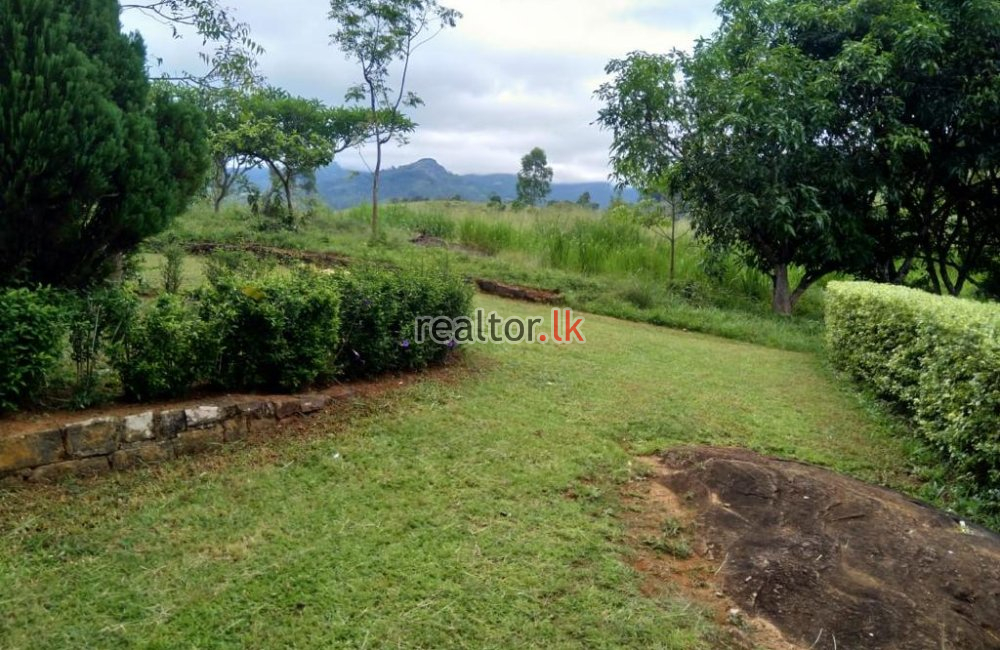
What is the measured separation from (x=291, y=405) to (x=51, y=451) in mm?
1079

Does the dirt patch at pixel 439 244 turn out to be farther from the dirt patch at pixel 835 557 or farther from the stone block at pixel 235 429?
the dirt patch at pixel 835 557

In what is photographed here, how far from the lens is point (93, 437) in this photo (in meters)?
2.64

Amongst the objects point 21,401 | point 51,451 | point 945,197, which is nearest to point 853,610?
point 51,451

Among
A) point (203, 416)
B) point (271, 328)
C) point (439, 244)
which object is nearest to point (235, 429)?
point (203, 416)

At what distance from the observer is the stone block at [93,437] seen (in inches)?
102

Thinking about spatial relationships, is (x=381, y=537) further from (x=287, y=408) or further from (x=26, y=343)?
(x=26, y=343)

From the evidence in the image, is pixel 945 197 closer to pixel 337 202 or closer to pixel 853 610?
pixel 853 610

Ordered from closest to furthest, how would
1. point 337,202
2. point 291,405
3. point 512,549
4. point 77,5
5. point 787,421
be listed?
point 512,549 → point 77,5 → point 291,405 → point 787,421 → point 337,202

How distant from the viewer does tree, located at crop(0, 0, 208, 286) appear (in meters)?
2.70

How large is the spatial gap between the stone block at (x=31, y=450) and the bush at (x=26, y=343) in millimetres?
180

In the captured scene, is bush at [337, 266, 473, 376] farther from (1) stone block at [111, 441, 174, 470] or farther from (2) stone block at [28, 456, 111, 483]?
(2) stone block at [28, 456, 111, 483]

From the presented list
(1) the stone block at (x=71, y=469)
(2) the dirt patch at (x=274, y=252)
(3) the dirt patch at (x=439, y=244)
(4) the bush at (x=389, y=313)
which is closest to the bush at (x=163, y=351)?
(1) the stone block at (x=71, y=469)

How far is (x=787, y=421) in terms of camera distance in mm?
4371

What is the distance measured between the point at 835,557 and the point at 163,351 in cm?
311
